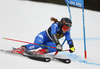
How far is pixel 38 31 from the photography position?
28.9 ft

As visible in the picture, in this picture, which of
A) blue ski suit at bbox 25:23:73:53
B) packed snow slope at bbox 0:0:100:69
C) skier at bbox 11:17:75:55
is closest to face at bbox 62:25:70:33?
skier at bbox 11:17:75:55

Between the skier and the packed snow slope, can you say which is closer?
the packed snow slope

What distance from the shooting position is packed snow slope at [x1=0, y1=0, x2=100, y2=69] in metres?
4.93

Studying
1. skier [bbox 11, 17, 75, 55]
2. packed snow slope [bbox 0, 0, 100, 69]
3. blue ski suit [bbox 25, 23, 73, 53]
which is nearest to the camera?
packed snow slope [bbox 0, 0, 100, 69]

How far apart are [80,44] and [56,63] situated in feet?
8.90

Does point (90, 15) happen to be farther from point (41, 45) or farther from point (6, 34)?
point (41, 45)

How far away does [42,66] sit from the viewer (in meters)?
4.75

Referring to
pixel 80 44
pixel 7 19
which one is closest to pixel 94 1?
pixel 7 19

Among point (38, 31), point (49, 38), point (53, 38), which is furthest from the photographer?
point (38, 31)

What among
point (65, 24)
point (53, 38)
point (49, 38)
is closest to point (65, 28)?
point (65, 24)

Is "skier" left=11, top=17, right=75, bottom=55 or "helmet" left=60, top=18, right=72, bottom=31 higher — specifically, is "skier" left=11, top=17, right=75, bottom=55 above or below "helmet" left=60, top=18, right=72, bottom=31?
below

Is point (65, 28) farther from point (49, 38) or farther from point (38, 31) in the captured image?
point (38, 31)

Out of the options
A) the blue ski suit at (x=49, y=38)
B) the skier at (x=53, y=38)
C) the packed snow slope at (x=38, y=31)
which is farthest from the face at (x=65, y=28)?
the packed snow slope at (x=38, y=31)

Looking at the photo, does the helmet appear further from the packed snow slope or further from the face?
the packed snow slope
